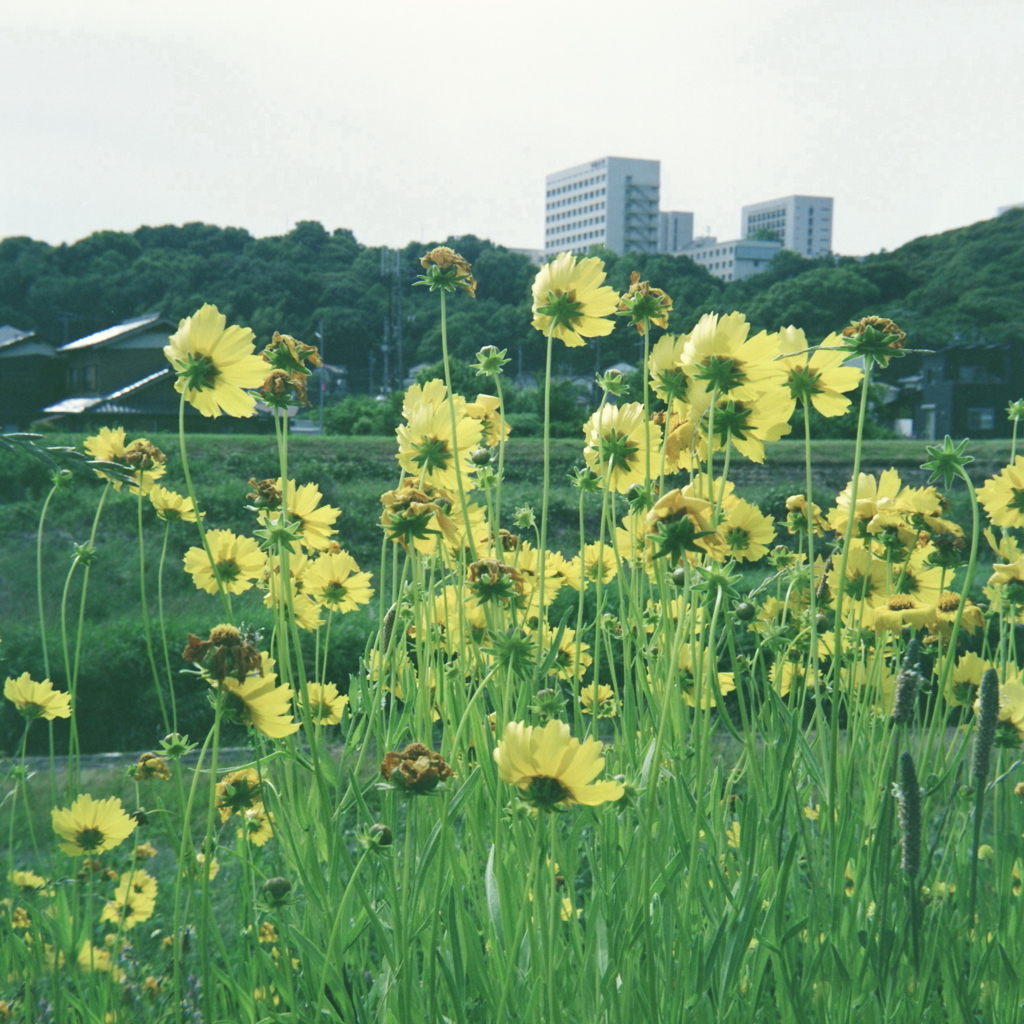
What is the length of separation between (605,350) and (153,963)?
84.4 feet

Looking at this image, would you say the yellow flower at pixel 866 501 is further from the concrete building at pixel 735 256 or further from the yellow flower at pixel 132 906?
Answer: the concrete building at pixel 735 256

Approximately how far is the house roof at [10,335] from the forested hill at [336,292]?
26.6 inches

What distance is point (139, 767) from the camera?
100 cm

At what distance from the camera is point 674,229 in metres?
71.0

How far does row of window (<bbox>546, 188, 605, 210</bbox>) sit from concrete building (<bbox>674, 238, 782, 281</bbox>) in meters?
7.07

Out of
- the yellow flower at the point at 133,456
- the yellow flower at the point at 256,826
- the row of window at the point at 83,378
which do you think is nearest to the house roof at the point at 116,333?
the row of window at the point at 83,378

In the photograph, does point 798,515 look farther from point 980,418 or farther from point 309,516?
point 980,418

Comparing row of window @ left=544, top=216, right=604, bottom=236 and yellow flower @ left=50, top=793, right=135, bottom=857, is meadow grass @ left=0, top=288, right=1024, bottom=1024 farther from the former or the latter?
row of window @ left=544, top=216, right=604, bottom=236

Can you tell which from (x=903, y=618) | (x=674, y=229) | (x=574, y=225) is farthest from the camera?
(x=674, y=229)

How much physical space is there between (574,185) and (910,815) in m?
66.3

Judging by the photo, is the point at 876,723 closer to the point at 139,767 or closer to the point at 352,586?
the point at 352,586

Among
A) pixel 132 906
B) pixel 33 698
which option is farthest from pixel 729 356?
pixel 132 906

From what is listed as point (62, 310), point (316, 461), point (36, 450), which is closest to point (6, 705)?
point (36, 450)

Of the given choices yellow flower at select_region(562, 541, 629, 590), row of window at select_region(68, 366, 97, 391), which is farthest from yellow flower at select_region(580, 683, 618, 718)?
row of window at select_region(68, 366, 97, 391)
